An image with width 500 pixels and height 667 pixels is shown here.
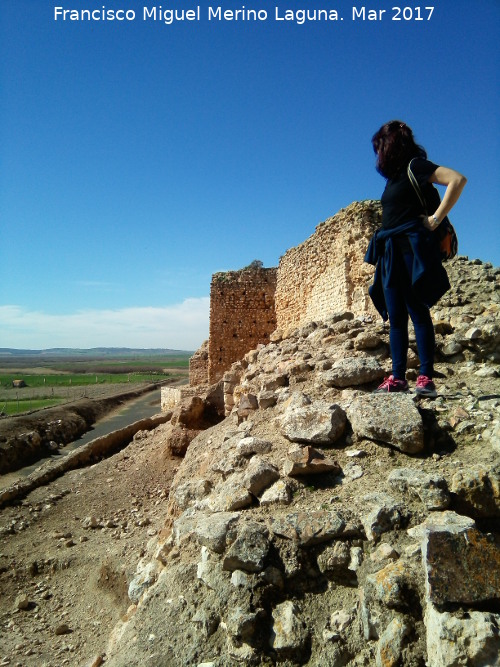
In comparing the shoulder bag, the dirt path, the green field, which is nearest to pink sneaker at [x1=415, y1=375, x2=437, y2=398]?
the shoulder bag

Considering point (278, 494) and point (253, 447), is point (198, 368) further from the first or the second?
point (278, 494)

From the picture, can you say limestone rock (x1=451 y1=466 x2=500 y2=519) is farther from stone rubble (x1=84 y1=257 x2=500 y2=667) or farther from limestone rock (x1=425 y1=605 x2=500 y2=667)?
Answer: limestone rock (x1=425 y1=605 x2=500 y2=667)

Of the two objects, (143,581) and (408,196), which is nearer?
(143,581)

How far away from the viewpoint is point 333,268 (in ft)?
30.3

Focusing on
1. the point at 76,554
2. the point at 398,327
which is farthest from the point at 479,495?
the point at 76,554

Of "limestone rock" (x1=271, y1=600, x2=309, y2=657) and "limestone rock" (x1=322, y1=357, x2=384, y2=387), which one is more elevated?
"limestone rock" (x1=322, y1=357, x2=384, y2=387)

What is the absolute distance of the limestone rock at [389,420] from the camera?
8.95 ft

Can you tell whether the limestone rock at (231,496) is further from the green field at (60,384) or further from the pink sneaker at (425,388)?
the green field at (60,384)

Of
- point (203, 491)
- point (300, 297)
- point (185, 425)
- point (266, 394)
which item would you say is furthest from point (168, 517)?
point (300, 297)

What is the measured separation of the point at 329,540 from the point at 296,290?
962 centimetres

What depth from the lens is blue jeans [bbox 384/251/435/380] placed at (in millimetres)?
3354

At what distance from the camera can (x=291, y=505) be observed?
8.45ft

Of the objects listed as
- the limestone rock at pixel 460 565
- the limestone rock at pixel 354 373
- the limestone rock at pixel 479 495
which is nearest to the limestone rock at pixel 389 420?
the limestone rock at pixel 479 495

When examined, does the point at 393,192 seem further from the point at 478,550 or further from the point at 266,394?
the point at 478,550
